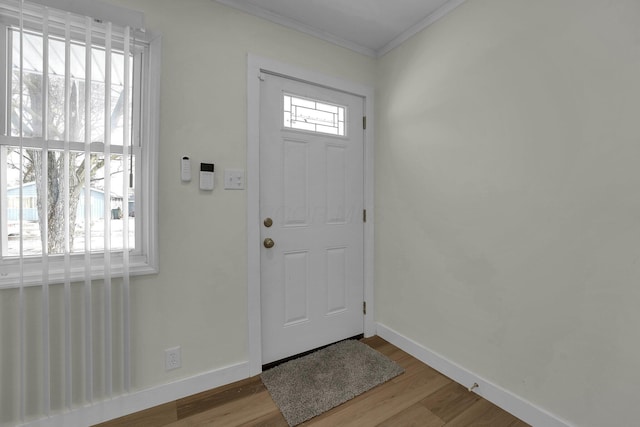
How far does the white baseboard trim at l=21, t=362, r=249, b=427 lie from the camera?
1412 mm

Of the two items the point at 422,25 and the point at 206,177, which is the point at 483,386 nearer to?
the point at 206,177

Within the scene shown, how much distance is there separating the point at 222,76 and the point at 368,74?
4.17 feet

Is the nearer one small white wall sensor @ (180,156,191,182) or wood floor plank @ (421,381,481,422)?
wood floor plank @ (421,381,481,422)

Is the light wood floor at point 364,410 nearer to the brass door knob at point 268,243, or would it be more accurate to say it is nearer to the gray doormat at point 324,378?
the gray doormat at point 324,378

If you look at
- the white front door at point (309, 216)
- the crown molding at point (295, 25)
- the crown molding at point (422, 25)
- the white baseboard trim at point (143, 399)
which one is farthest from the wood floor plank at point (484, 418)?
the crown molding at point (295, 25)

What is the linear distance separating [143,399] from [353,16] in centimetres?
283

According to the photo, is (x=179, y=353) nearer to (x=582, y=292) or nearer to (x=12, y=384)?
(x=12, y=384)

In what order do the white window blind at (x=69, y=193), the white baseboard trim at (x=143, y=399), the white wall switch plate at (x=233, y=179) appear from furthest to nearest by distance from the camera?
1. the white wall switch plate at (x=233, y=179)
2. the white baseboard trim at (x=143, y=399)
3. the white window blind at (x=69, y=193)

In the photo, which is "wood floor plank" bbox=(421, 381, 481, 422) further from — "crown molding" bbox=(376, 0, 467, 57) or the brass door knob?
"crown molding" bbox=(376, 0, 467, 57)

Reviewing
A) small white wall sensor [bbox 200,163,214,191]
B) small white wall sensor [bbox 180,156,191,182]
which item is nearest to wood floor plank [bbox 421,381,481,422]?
small white wall sensor [bbox 200,163,214,191]

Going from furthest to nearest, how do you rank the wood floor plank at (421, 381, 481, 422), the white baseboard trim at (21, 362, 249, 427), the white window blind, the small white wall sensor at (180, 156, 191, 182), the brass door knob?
the brass door knob < the small white wall sensor at (180, 156, 191, 182) < the wood floor plank at (421, 381, 481, 422) < the white baseboard trim at (21, 362, 249, 427) < the white window blind

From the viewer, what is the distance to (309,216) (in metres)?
2.17

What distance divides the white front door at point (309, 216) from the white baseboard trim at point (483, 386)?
438 millimetres

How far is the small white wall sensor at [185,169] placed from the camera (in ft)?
5.47
